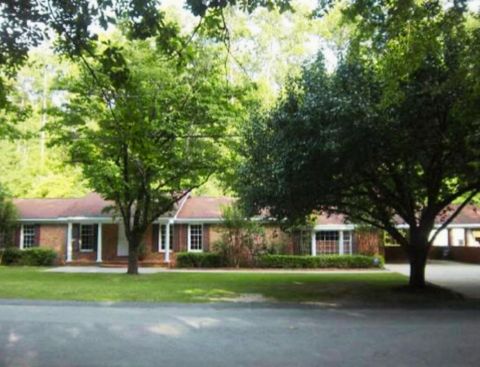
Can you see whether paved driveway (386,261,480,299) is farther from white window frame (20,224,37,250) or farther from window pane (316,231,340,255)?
white window frame (20,224,37,250)

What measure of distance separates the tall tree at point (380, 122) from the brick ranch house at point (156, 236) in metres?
16.8

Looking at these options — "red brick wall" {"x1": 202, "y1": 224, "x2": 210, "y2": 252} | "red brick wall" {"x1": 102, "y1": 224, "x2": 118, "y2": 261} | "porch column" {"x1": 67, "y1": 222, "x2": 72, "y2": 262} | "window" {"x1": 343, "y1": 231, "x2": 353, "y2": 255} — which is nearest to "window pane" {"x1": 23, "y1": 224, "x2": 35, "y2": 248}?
"porch column" {"x1": 67, "y1": 222, "x2": 72, "y2": 262}

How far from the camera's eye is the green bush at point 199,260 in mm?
33031

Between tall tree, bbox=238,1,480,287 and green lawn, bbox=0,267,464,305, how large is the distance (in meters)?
2.89

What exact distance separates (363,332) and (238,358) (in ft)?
11.1

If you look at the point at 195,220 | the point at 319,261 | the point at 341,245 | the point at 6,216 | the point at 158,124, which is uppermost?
the point at 158,124

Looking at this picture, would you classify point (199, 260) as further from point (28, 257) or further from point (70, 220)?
point (28, 257)

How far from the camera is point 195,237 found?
3534 centimetres

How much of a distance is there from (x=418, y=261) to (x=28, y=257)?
79.4 ft

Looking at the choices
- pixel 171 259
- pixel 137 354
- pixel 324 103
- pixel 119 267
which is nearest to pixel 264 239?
pixel 171 259

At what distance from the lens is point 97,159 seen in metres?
24.6

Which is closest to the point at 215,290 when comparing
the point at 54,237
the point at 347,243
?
the point at 347,243

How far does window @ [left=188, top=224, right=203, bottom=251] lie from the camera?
116 ft

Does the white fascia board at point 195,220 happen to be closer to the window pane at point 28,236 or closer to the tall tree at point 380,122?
the window pane at point 28,236
